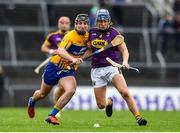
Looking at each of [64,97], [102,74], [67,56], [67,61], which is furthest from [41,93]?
Result: [67,56]

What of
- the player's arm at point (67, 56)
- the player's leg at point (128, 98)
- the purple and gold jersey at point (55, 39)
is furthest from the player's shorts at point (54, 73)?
the purple and gold jersey at point (55, 39)

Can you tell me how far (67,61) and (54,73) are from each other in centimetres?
42

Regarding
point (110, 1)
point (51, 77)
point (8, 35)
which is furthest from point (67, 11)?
point (51, 77)

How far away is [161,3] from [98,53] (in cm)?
1854

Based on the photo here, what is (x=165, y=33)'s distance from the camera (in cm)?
3281

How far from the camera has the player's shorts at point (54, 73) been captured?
60.8ft

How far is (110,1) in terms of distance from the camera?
34.7m

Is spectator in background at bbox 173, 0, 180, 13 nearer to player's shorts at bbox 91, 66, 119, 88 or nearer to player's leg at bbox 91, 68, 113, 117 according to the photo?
player's leg at bbox 91, 68, 113, 117

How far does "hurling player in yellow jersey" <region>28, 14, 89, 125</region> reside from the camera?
18000 mm

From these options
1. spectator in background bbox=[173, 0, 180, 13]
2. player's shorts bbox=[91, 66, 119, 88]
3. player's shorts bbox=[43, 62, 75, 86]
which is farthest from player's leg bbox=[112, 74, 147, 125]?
spectator in background bbox=[173, 0, 180, 13]

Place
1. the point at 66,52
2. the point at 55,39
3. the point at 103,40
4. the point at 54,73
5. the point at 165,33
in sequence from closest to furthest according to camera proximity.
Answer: the point at 66,52 < the point at 103,40 < the point at 54,73 < the point at 55,39 < the point at 165,33

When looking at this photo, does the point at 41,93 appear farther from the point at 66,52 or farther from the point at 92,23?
the point at 92,23

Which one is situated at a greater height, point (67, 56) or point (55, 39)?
point (67, 56)

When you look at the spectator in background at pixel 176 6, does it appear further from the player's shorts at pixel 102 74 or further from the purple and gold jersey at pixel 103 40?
the purple and gold jersey at pixel 103 40
